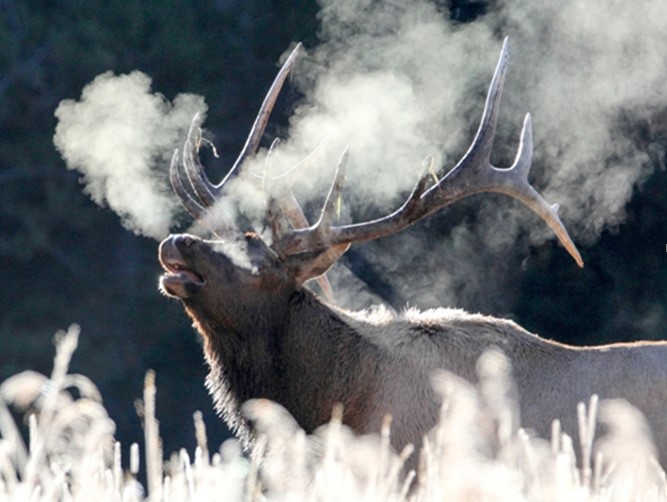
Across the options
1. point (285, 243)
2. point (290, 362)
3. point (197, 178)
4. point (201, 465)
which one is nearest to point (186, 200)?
point (197, 178)

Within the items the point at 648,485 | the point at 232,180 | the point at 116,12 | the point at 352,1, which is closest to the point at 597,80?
the point at 352,1

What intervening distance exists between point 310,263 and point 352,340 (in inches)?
11.1

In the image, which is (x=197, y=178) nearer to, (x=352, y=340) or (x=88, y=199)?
(x=352, y=340)

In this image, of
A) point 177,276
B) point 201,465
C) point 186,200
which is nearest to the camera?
point 201,465

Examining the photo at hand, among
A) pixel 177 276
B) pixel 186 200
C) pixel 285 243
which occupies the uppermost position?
pixel 186 200

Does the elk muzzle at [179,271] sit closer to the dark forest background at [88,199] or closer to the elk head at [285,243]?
the elk head at [285,243]

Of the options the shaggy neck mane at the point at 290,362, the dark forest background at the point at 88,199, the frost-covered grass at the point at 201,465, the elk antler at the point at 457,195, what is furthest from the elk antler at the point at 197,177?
the dark forest background at the point at 88,199

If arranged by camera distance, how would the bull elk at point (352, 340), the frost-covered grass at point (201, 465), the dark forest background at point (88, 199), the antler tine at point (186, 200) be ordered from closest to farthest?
the frost-covered grass at point (201, 465) < the bull elk at point (352, 340) < the antler tine at point (186, 200) < the dark forest background at point (88, 199)

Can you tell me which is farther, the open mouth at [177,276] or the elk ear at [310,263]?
the elk ear at [310,263]

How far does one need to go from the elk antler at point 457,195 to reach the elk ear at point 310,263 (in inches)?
0.7

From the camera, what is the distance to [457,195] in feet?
18.8

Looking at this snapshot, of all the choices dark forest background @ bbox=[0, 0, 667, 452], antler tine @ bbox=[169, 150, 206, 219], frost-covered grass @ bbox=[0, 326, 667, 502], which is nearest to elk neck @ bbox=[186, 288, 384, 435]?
antler tine @ bbox=[169, 150, 206, 219]

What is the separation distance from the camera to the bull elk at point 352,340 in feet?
17.6

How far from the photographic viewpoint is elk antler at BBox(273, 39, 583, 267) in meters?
5.62
